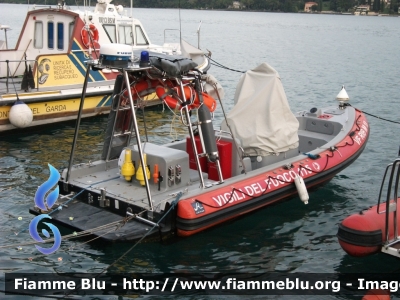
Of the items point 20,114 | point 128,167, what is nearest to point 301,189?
point 128,167

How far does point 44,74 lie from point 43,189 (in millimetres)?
7906

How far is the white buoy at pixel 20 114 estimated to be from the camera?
13234 mm

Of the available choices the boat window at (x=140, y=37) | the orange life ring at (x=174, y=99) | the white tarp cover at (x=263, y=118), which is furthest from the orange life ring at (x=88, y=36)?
the orange life ring at (x=174, y=99)

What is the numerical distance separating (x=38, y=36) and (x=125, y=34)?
8.15 ft

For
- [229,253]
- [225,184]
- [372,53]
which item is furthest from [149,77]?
[372,53]

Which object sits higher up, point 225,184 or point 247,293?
point 225,184

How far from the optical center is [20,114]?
13.2 meters

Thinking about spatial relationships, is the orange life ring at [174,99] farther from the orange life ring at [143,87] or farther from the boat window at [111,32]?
the boat window at [111,32]

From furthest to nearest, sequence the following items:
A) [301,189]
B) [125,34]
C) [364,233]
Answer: [125,34] → [301,189] → [364,233]

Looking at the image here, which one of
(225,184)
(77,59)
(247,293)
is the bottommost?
(247,293)

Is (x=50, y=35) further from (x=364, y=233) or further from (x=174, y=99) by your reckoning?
(x=364, y=233)

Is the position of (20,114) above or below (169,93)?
below

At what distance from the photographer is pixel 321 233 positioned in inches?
349

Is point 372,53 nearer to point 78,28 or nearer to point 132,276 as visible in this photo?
point 78,28
